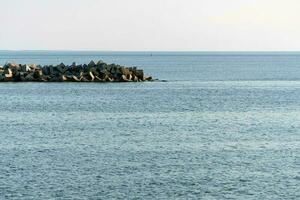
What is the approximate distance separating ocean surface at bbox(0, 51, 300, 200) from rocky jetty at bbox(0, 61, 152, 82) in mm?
22366

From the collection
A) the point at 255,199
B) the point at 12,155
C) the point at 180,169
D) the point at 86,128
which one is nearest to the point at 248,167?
the point at 180,169

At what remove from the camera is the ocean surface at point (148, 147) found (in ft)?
99.6

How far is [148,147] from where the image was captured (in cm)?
4169

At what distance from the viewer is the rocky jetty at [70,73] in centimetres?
10219

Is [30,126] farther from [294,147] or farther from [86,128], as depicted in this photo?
[294,147]

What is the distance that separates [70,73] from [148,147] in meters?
62.7

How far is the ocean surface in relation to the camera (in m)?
30.4

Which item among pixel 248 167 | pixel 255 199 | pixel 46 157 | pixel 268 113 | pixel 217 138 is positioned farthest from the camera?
pixel 268 113

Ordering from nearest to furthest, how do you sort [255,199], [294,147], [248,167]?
[255,199] → [248,167] → [294,147]

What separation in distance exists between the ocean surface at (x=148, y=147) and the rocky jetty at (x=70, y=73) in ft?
73.4

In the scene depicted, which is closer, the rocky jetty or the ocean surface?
the ocean surface

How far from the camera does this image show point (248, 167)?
35219 mm

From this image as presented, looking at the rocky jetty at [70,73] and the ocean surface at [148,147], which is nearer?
the ocean surface at [148,147]

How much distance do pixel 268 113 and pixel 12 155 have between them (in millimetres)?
31716
